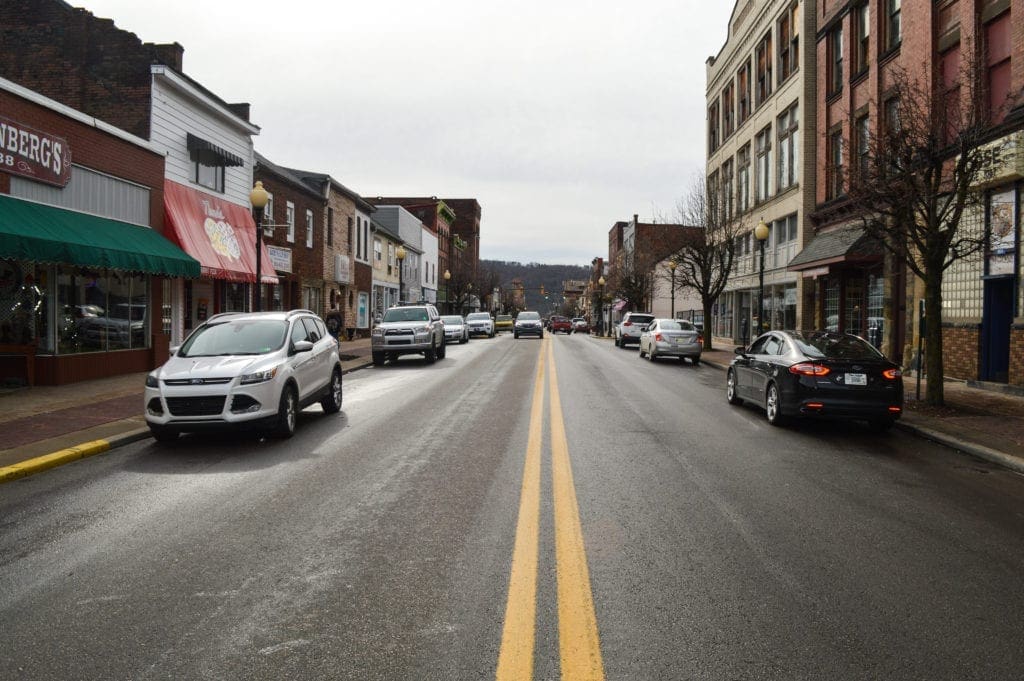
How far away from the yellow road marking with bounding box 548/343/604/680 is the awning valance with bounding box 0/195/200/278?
10.9 m

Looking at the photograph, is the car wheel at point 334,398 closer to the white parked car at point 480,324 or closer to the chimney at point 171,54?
the chimney at point 171,54

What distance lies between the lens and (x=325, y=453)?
8.36 meters

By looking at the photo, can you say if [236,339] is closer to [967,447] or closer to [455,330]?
[967,447]

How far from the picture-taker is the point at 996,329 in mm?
15945

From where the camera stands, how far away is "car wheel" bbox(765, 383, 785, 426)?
10.8 metres

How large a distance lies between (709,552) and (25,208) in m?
14.0

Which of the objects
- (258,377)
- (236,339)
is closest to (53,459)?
(258,377)

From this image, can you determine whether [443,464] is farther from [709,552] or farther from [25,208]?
[25,208]

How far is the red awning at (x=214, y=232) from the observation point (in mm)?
19328

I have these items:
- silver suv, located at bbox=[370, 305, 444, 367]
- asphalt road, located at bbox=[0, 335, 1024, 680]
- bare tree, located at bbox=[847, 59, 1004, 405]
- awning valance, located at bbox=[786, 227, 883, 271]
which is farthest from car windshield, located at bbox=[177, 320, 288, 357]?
awning valance, located at bbox=[786, 227, 883, 271]

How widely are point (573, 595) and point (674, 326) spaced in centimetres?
2282

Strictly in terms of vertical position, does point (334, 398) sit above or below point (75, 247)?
below

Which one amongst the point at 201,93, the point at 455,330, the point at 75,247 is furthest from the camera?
the point at 455,330

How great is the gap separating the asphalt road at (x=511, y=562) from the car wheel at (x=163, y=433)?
202 millimetres
